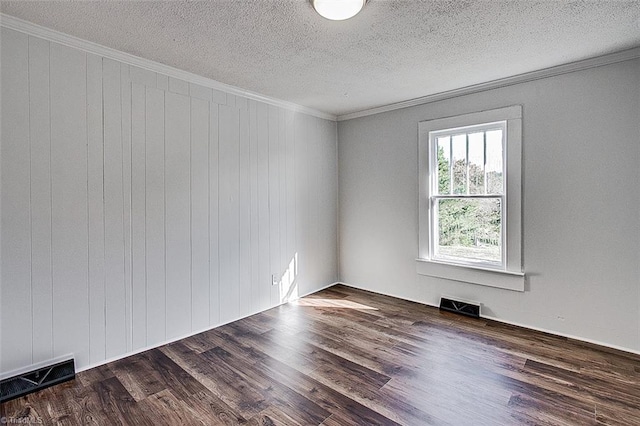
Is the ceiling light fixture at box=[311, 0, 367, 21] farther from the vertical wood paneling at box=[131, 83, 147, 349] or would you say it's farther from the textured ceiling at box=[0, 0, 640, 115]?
the vertical wood paneling at box=[131, 83, 147, 349]

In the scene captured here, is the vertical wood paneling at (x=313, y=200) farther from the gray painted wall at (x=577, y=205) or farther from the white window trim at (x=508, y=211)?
the white window trim at (x=508, y=211)

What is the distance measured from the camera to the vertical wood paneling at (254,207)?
379cm

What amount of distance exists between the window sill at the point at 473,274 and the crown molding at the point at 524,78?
1953 mm

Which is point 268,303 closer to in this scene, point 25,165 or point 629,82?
point 25,165

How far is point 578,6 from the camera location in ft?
6.89

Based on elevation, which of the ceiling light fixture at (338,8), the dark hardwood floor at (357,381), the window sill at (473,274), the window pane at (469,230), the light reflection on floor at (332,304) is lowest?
the dark hardwood floor at (357,381)

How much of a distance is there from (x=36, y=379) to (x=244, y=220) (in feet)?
6.96

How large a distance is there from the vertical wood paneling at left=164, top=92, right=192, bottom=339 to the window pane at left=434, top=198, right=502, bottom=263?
2.88 m

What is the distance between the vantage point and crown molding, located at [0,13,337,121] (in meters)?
2.27

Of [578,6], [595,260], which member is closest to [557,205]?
[595,260]

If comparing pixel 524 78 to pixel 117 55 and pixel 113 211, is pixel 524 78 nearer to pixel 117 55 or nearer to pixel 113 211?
pixel 117 55

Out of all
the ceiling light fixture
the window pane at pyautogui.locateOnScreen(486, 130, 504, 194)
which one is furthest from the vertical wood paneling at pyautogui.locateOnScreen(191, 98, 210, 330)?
the window pane at pyautogui.locateOnScreen(486, 130, 504, 194)

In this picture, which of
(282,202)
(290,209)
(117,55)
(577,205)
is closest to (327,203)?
(290,209)

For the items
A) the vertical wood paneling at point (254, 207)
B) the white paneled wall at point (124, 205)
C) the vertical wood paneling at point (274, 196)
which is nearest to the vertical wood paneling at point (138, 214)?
the white paneled wall at point (124, 205)
